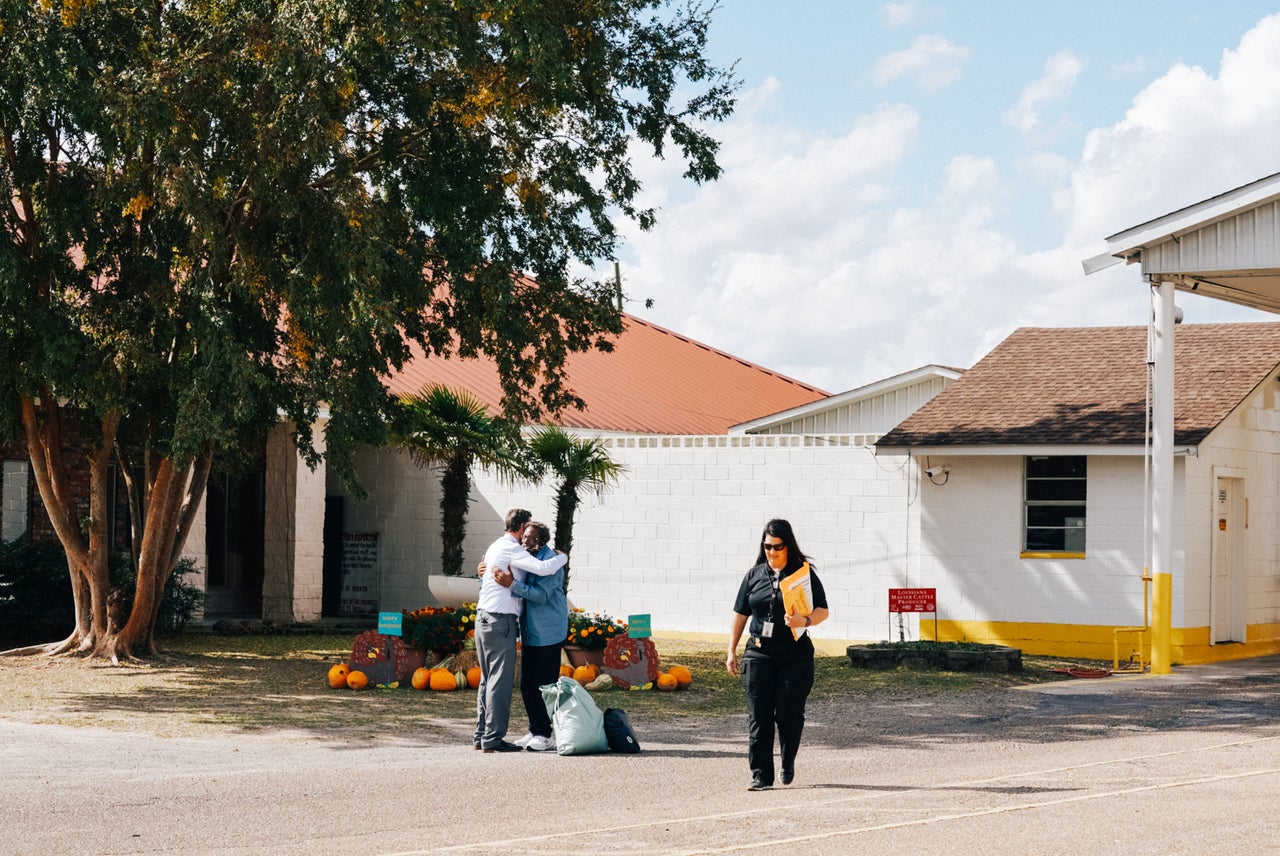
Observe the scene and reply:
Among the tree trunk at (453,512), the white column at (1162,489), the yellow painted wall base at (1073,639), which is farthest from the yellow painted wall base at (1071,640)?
the tree trunk at (453,512)

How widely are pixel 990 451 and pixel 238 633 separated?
35.5 ft

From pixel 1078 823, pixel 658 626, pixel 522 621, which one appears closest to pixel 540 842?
pixel 1078 823

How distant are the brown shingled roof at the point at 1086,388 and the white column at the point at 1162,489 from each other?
147cm

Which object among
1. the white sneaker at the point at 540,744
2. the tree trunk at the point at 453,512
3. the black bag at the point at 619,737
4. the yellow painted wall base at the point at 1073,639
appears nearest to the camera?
the black bag at the point at 619,737

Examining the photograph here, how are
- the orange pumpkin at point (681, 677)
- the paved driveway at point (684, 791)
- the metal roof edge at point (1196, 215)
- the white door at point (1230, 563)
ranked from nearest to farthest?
the paved driveway at point (684, 791)
the orange pumpkin at point (681, 677)
the metal roof edge at point (1196, 215)
the white door at point (1230, 563)

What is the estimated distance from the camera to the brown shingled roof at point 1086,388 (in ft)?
65.5

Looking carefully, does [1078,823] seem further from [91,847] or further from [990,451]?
[990,451]

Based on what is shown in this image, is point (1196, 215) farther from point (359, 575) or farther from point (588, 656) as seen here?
point (359, 575)

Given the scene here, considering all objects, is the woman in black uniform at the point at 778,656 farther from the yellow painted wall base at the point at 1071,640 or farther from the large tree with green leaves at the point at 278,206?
the yellow painted wall base at the point at 1071,640

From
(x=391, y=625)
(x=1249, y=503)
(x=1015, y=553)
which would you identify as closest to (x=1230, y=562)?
(x=1249, y=503)

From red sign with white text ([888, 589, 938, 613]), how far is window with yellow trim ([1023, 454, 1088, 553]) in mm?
1652

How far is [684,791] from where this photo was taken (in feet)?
33.3

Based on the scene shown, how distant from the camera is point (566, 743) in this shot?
1173 cm

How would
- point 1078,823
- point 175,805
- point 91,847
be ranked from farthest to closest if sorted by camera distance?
point 175,805, point 1078,823, point 91,847
